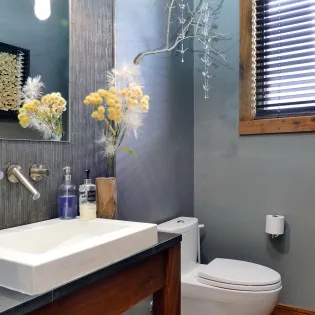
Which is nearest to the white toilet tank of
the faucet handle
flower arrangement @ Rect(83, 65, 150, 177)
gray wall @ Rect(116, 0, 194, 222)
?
gray wall @ Rect(116, 0, 194, 222)

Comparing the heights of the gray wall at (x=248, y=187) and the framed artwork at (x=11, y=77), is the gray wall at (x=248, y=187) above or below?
below

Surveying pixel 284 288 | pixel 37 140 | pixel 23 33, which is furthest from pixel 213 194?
pixel 23 33

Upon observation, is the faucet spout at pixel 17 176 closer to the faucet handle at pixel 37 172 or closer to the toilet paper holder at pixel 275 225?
the faucet handle at pixel 37 172

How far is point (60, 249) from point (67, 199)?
47 cm

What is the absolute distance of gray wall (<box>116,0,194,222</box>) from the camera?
1822 millimetres

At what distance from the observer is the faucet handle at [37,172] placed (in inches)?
49.7

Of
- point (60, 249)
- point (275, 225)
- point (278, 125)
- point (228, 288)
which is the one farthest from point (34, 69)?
point (275, 225)

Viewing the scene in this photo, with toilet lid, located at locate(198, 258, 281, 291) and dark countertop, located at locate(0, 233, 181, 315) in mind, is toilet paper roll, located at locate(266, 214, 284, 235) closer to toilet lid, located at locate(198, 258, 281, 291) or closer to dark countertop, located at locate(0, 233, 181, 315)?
toilet lid, located at locate(198, 258, 281, 291)

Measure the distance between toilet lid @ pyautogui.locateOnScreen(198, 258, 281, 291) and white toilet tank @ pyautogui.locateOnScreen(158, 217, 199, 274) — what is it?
0.16m

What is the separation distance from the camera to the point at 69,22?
1.47 m

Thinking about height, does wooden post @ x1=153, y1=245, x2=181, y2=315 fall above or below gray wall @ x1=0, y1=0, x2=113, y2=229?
below

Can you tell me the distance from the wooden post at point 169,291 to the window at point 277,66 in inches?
51.7

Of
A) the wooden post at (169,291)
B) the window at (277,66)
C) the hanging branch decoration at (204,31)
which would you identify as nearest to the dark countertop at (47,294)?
the wooden post at (169,291)

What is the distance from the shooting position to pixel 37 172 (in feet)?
4.16
